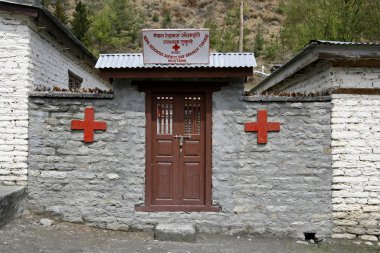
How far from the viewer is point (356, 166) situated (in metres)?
6.64

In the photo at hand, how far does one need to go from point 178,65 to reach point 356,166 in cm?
335

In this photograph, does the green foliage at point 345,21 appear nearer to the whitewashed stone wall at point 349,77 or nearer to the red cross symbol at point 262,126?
the whitewashed stone wall at point 349,77

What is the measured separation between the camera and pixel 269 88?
38.1 ft

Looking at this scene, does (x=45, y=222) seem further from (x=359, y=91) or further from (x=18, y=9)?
(x=359, y=91)

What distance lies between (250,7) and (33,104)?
38208mm

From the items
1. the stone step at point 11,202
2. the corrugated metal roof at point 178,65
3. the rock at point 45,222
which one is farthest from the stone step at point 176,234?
the corrugated metal roof at point 178,65

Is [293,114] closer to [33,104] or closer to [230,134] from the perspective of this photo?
[230,134]

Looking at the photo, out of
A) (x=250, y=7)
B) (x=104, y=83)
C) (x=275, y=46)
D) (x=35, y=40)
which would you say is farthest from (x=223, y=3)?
(x=35, y=40)

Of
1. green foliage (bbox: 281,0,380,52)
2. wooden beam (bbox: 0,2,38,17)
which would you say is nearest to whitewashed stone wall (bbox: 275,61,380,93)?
wooden beam (bbox: 0,2,38,17)

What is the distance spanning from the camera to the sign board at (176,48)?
641 cm

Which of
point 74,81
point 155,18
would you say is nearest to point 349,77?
point 74,81

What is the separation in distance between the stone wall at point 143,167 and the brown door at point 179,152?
0.75 ft

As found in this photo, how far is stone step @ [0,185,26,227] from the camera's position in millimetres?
5948

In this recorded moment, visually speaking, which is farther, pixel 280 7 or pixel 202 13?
pixel 202 13
